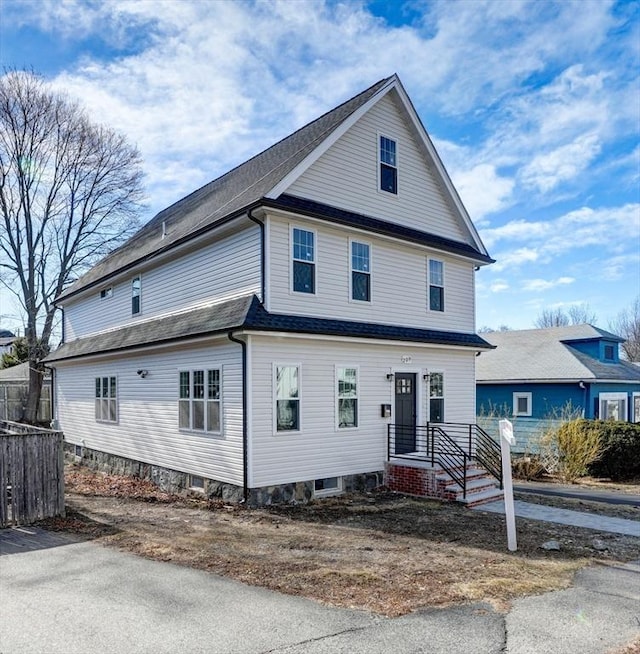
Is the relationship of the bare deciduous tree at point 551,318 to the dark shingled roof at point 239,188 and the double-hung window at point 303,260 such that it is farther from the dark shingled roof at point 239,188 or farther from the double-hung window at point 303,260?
the double-hung window at point 303,260

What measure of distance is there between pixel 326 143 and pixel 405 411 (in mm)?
7089

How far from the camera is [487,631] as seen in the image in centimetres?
504

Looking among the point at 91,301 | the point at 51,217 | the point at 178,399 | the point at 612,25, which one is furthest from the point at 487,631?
the point at 51,217

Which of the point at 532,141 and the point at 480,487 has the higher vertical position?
the point at 532,141

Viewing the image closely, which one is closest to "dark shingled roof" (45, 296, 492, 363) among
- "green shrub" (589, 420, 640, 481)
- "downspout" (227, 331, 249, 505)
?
"downspout" (227, 331, 249, 505)

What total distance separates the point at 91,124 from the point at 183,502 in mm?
24468

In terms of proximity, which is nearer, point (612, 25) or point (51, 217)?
point (612, 25)

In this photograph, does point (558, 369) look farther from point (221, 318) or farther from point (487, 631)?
point (487, 631)

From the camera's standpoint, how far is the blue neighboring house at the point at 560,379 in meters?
22.5

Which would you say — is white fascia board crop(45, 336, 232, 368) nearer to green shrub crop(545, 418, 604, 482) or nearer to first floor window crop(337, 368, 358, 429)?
first floor window crop(337, 368, 358, 429)

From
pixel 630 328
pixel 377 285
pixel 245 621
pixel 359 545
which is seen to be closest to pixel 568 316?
pixel 630 328

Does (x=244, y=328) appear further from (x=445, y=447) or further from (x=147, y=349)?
(x=445, y=447)

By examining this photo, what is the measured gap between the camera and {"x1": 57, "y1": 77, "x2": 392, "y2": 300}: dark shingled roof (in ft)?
40.1

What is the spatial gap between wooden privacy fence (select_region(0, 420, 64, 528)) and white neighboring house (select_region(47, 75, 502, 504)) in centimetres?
320
